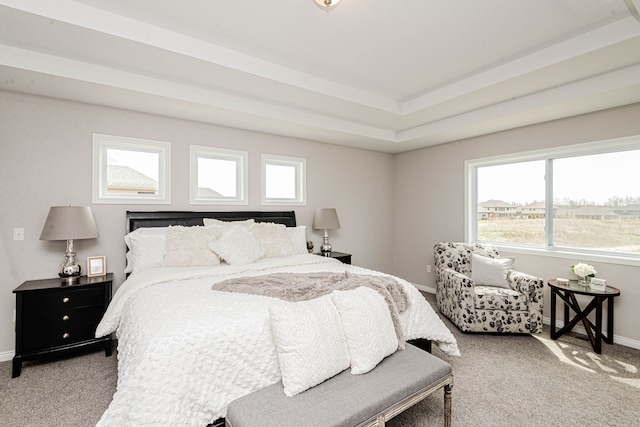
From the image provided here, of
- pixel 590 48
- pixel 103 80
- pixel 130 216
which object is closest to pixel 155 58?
pixel 103 80

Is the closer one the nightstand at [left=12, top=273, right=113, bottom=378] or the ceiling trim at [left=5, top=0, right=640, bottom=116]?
the ceiling trim at [left=5, top=0, right=640, bottom=116]

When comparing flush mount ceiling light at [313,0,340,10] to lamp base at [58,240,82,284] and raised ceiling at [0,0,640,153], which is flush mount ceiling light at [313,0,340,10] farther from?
lamp base at [58,240,82,284]

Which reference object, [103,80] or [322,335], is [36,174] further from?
[322,335]

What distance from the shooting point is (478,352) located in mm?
2918

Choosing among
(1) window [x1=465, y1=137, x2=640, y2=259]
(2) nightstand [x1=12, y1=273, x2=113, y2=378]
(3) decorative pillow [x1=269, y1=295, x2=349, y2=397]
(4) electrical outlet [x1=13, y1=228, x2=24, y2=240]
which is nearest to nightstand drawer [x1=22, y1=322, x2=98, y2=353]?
(2) nightstand [x1=12, y1=273, x2=113, y2=378]

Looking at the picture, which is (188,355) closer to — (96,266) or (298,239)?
(96,266)

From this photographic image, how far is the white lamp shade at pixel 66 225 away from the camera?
263 cm

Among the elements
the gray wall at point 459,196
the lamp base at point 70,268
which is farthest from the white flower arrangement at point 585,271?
the lamp base at point 70,268

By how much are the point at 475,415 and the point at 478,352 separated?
1031 millimetres

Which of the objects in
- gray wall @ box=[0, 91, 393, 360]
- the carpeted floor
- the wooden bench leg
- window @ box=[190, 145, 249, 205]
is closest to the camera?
the wooden bench leg

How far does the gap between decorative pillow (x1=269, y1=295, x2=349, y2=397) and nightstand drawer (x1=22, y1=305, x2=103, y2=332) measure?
2.18 metres

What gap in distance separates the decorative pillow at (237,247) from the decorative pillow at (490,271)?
2617mm

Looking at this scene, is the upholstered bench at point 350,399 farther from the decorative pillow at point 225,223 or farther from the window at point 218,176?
the window at point 218,176

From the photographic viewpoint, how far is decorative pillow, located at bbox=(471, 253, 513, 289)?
3.50 m
